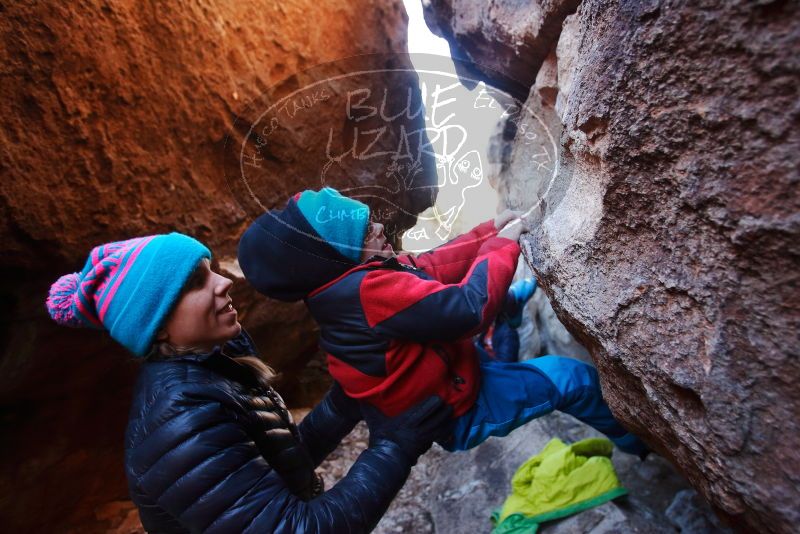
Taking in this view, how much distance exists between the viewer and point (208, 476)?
111 cm

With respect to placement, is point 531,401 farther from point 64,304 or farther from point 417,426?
point 64,304

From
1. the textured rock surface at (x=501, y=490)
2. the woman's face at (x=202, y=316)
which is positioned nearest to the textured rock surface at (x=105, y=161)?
the woman's face at (x=202, y=316)

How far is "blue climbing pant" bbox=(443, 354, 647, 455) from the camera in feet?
5.67

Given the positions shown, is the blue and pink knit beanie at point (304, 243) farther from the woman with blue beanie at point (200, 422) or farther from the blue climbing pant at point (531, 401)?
the blue climbing pant at point (531, 401)

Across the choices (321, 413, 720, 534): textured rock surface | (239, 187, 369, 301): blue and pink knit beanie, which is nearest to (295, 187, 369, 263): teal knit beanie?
(239, 187, 369, 301): blue and pink knit beanie

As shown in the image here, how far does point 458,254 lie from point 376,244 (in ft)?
1.38

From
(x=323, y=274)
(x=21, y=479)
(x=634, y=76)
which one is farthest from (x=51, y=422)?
(x=634, y=76)

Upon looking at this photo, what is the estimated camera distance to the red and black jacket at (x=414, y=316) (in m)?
1.44

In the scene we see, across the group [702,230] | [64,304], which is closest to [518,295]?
[702,230]

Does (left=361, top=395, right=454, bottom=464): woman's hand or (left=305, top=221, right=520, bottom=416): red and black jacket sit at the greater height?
(left=305, top=221, right=520, bottom=416): red and black jacket

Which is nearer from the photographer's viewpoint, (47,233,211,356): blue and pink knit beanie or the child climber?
(47,233,211,356): blue and pink knit beanie

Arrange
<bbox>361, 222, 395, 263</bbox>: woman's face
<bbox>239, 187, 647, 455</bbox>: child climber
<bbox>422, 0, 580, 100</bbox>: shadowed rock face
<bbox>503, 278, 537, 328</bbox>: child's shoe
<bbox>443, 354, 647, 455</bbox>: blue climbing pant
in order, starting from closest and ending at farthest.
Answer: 1. <bbox>361, 222, 395, 263</bbox>: woman's face
2. <bbox>239, 187, 647, 455</bbox>: child climber
3. <bbox>443, 354, 647, 455</bbox>: blue climbing pant
4. <bbox>422, 0, 580, 100</bbox>: shadowed rock face
5. <bbox>503, 278, 537, 328</bbox>: child's shoe

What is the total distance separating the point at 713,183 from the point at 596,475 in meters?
1.94

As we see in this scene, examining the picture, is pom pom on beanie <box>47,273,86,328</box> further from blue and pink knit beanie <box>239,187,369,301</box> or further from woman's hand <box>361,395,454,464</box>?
woman's hand <box>361,395,454,464</box>
